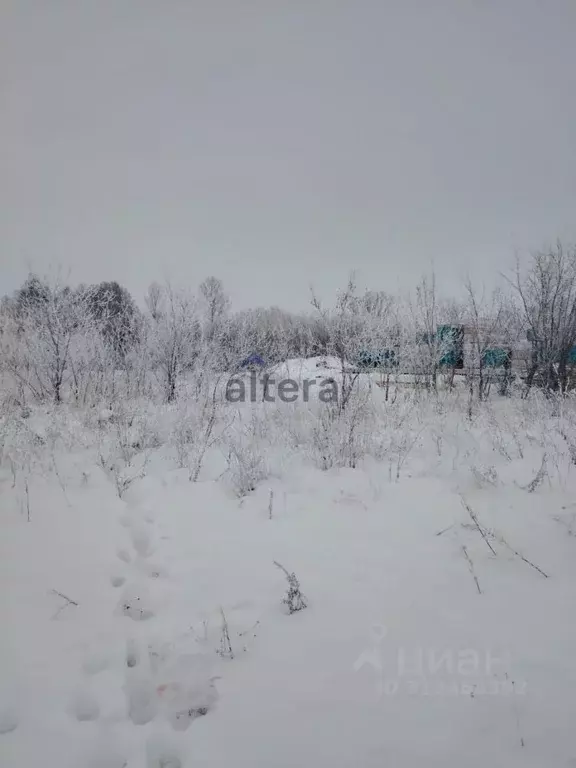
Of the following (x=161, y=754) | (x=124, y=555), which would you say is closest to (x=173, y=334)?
(x=124, y=555)

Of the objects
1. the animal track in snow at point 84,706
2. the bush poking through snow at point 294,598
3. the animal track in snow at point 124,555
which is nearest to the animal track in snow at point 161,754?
the animal track in snow at point 84,706

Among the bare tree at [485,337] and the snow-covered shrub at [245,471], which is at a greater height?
the bare tree at [485,337]

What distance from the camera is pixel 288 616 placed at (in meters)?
2.07

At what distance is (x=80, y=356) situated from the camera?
32.9ft

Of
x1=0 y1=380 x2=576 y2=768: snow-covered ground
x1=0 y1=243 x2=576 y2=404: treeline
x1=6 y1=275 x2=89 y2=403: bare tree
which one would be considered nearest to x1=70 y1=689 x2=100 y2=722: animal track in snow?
x1=0 y1=380 x2=576 y2=768: snow-covered ground

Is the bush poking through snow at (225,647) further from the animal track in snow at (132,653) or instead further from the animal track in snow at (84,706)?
the animal track in snow at (84,706)

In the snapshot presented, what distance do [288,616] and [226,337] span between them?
10.2 meters

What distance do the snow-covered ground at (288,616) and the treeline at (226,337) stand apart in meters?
4.11

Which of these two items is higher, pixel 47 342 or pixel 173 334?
pixel 173 334

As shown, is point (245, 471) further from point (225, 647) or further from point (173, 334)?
point (173, 334)

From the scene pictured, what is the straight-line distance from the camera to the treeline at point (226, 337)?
9.19 m

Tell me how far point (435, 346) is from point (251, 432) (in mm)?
7750

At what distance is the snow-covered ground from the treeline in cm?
411

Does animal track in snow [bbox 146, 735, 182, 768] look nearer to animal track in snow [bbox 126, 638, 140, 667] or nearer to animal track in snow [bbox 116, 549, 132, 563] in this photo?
animal track in snow [bbox 126, 638, 140, 667]
